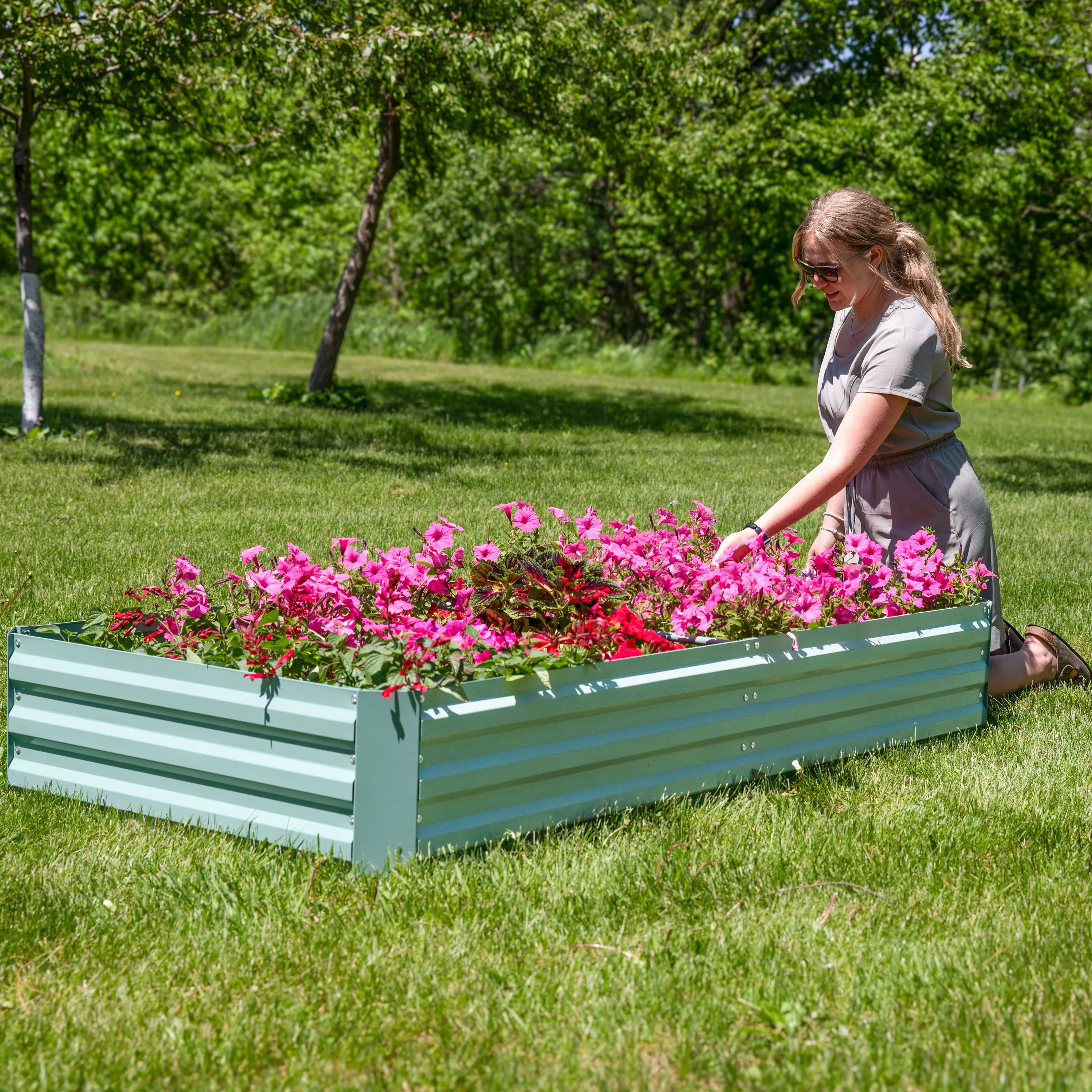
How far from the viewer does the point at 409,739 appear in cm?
252

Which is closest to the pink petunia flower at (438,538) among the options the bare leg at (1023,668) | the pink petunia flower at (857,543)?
the pink petunia flower at (857,543)

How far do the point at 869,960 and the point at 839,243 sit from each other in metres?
2.19

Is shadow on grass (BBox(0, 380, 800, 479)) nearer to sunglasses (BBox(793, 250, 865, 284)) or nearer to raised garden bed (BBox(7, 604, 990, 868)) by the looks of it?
sunglasses (BBox(793, 250, 865, 284))

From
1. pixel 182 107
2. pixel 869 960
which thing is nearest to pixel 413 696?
pixel 869 960

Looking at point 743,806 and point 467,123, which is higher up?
point 467,123

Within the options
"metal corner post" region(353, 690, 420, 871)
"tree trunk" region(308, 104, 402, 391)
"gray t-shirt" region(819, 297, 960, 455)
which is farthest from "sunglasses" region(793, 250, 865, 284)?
"tree trunk" region(308, 104, 402, 391)

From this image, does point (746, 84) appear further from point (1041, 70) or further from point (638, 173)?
point (638, 173)

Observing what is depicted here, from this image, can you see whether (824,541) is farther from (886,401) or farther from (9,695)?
(9,695)

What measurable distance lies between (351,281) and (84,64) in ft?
16.5

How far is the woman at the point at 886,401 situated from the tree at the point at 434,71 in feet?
20.8

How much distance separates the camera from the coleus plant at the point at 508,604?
2.80m

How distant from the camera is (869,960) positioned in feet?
7.46

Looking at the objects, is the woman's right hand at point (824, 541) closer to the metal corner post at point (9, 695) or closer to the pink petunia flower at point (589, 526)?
the pink petunia flower at point (589, 526)

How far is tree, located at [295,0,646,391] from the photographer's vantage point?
9.46 metres
